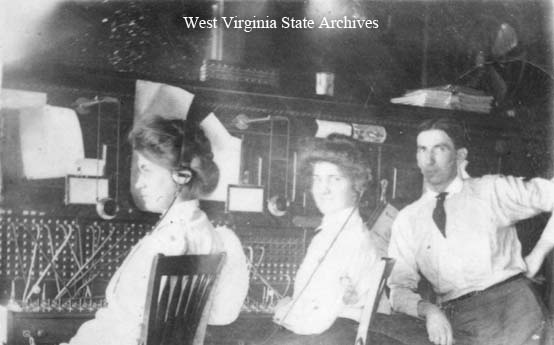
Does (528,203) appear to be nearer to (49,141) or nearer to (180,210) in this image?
(180,210)

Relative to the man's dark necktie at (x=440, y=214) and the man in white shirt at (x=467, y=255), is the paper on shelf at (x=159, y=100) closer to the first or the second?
the man in white shirt at (x=467, y=255)

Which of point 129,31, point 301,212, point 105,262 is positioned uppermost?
point 129,31

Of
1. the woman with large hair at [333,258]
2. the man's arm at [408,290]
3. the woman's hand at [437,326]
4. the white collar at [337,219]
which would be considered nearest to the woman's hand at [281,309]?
the woman with large hair at [333,258]

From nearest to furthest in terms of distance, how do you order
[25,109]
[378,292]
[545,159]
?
[378,292] < [25,109] < [545,159]

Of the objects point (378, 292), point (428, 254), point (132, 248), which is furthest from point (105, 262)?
point (428, 254)

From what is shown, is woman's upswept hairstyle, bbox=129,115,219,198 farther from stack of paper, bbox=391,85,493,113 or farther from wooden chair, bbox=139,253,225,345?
stack of paper, bbox=391,85,493,113

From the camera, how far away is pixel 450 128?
2775mm

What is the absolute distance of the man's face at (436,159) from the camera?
8.99 feet

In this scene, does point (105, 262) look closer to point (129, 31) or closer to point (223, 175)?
point (223, 175)

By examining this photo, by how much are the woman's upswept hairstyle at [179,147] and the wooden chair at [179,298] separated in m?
0.48

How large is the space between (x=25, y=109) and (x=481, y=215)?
1.84 m

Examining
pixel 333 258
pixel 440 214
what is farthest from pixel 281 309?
pixel 440 214

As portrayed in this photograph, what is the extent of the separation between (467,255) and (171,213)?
1.23m

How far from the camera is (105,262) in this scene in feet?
7.54
